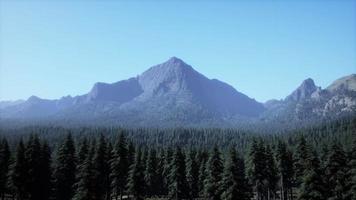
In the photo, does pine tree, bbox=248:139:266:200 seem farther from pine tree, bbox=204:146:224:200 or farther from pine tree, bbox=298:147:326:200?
pine tree, bbox=298:147:326:200

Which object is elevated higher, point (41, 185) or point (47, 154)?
point (47, 154)

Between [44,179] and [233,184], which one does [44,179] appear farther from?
[233,184]

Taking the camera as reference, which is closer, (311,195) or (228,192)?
(311,195)

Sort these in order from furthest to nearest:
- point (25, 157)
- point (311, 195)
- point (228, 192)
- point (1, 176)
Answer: point (1, 176) < point (25, 157) < point (228, 192) < point (311, 195)

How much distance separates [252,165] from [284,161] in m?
12.2

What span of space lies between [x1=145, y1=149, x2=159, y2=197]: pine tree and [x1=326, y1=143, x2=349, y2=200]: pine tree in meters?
52.4

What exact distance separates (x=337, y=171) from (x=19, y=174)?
55.7m

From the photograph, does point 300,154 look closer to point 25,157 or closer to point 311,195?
point 311,195

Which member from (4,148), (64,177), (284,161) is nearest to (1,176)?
(4,148)

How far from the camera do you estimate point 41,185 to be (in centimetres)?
7669

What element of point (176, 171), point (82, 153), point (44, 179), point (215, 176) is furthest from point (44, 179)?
point (215, 176)

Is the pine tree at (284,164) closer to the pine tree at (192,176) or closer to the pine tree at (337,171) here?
the pine tree at (337,171)

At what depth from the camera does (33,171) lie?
75.1m

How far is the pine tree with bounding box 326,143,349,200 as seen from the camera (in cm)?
6706
